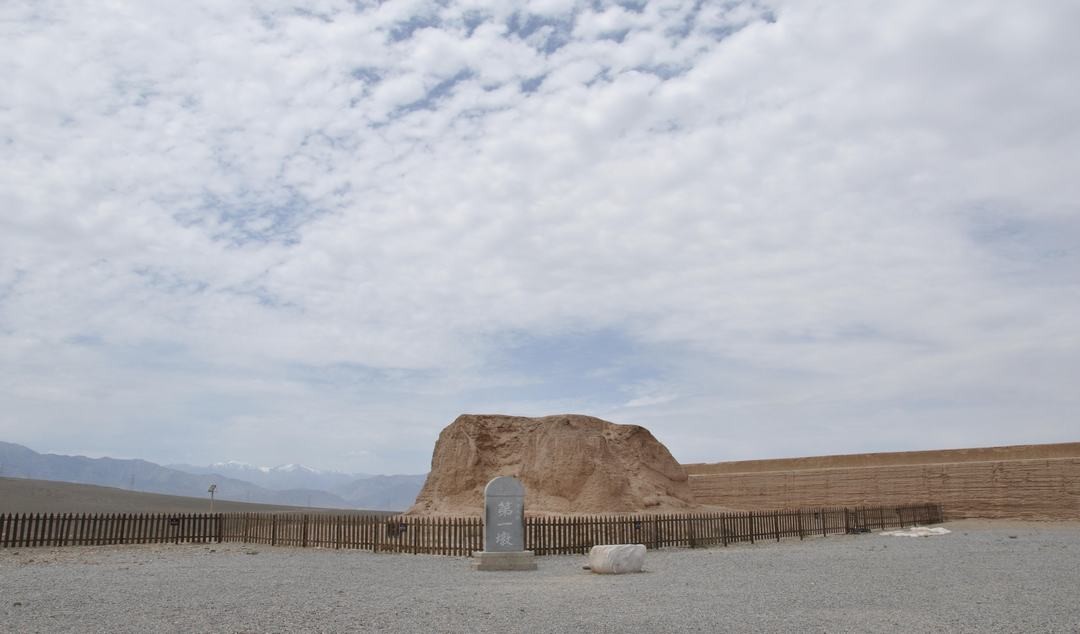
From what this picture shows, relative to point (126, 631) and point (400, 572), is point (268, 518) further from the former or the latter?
point (126, 631)

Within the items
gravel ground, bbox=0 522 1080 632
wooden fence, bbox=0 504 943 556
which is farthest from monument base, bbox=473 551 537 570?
wooden fence, bbox=0 504 943 556

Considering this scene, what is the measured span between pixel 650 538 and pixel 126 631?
16.2 meters

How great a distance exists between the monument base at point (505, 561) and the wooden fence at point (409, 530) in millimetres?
2910

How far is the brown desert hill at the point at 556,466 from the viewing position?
3354cm

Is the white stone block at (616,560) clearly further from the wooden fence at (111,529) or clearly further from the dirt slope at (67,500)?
the dirt slope at (67,500)

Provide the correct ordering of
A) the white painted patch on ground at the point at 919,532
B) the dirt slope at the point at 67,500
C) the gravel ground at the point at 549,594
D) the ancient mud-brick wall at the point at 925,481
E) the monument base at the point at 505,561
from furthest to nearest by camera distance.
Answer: the dirt slope at the point at 67,500
the ancient mud-brick wall at the point at 925,481
the white painted patch on ground at the point at 919,532
the monument base at the point at 505,561
the gravel ground at the point at 549,594

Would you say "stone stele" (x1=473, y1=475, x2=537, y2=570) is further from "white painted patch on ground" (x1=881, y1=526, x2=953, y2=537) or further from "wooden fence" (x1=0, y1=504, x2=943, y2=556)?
"white painted patch on ground" (x1=881, y1=526, x2=953, y2=537)

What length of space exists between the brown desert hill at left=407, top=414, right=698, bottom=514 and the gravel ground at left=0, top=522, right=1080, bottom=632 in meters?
13.5

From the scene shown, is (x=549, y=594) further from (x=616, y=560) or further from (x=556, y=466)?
(x=556, y=466)

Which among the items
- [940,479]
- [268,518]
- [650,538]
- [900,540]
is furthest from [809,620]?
[940,479]

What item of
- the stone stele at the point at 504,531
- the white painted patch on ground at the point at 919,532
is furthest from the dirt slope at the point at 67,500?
A: the stone stele at the point at 504,531

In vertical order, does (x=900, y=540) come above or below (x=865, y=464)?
below

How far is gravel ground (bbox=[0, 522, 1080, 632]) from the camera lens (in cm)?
927

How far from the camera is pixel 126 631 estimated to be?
337 inches
